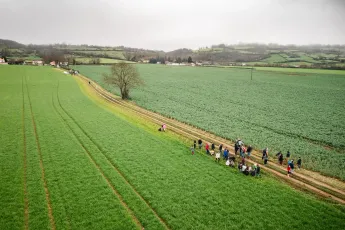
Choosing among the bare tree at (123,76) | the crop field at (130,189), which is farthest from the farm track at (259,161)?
the bare tree at (123,76)

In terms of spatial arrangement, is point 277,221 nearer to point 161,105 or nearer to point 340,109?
point 161,105

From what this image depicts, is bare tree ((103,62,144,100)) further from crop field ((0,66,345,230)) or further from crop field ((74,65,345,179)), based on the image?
crop field ((0,66,345,230))

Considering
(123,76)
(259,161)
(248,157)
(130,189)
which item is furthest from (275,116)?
(123,76)

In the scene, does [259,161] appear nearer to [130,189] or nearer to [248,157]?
[248,157]

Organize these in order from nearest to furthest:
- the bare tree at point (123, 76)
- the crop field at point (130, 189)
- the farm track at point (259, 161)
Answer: the crop field at point (130, 189)
the farm track at point (259, 161)
the bare tree at point (123, 76)

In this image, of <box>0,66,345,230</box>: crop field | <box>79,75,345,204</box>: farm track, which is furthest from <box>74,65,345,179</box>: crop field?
<box>0,66,345,230</box>: crop field

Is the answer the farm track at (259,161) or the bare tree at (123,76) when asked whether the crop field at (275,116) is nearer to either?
the farm track at (259,161)

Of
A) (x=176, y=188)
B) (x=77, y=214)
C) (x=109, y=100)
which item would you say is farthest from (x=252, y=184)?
(x=109, y=100)

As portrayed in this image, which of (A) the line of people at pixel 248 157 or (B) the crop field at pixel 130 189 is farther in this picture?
(A) the line of people at pixel 248 157
